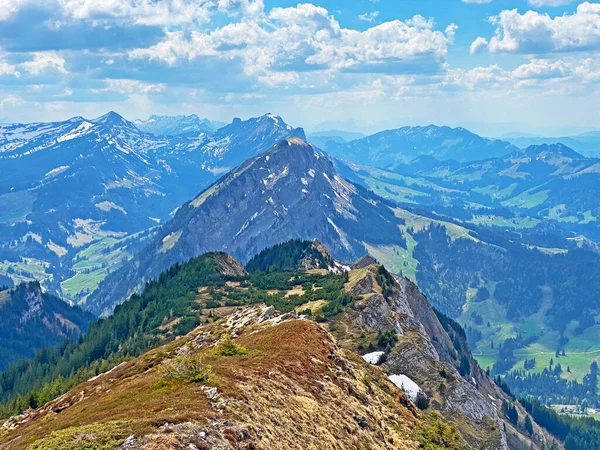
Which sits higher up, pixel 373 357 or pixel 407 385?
pixel 373 357

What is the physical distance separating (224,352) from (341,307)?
8955 cm

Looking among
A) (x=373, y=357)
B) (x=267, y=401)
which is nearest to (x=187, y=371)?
(x=267, y=401)

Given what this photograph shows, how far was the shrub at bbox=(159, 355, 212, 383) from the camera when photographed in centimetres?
6125

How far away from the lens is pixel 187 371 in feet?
207

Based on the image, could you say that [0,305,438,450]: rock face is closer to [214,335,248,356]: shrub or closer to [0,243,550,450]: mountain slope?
[0,243,550,450]: mountain slope

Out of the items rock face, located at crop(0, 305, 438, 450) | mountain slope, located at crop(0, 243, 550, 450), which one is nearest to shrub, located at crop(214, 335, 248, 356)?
mountain slope, located at crop(0, 243, 550, 450)

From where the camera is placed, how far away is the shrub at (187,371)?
61250 millimetres

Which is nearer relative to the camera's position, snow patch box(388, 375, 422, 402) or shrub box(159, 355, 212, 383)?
shrub box(159, 355, 212, 383)

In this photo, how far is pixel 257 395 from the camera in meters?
60.4

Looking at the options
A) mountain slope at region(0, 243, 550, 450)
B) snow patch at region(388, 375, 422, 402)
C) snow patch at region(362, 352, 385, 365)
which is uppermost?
mountain slope at region(0, 243, 550, 450)

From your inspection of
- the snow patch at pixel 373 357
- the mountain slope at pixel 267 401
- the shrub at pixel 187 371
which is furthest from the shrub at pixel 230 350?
the snow patch at pixel 373 357

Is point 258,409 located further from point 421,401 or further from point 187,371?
point 421,401

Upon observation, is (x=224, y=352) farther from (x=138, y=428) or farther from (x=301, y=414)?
(x=138, y=428)

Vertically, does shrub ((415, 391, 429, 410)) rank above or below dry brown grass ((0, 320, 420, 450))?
below
